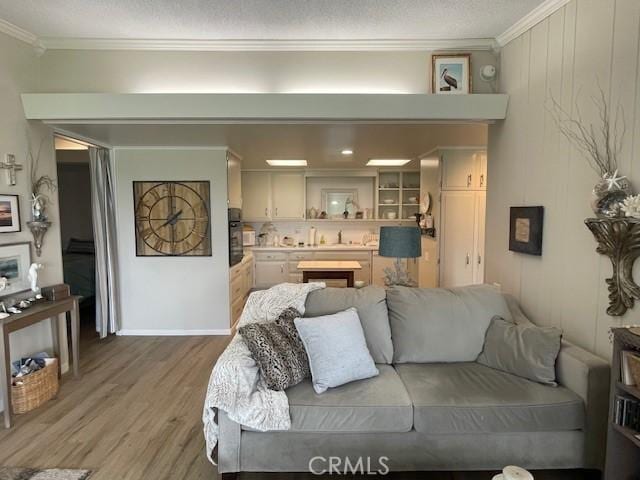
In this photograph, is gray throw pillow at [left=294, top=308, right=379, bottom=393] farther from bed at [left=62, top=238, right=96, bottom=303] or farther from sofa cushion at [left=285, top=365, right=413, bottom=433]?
bed at [left=62, top=238, right=96, bottom=303]

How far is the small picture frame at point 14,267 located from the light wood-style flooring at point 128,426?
3.08 ft

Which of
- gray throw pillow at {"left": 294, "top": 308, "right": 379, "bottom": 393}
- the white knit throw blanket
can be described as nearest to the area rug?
the white knit throw blanket

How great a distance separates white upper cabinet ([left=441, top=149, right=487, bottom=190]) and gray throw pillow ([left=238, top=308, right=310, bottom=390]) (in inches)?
123

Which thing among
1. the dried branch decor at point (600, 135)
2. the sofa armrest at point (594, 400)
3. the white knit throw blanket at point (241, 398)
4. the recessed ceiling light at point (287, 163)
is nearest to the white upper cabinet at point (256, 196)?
the recessed ceiling light at point (287, 163)

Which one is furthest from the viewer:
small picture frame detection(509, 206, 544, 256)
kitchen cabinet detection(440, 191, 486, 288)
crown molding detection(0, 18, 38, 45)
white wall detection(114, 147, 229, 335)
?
kitchen cabinet detection(440, 191, 486, 288)

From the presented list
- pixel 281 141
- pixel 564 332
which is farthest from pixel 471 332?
pixel 281 141

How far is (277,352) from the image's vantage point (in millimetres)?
2002

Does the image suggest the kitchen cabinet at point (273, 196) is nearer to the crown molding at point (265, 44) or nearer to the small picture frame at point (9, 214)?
the crown molding at point (265, 44)

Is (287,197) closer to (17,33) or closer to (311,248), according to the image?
(311,248)

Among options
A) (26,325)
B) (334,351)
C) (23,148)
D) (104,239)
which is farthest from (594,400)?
(104,239)

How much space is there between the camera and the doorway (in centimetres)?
471

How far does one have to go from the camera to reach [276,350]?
6.59 ft

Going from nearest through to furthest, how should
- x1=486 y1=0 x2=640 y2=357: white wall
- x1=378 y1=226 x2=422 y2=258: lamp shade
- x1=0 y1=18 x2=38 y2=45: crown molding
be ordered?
x1=486 y1=0 x2=640 y2=357: white wall → x1=0 y1=18 x2=38 y2=45: crown molding → x1=378 y1=226 x2=422 y2=258: lamp shade

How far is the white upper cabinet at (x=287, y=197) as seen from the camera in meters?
6.48
